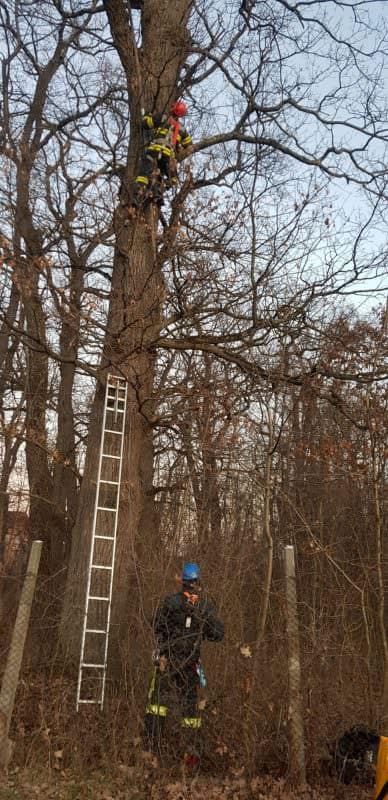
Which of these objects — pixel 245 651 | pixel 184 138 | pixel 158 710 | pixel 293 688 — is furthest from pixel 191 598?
pixel 184 138

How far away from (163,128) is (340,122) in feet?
11.0

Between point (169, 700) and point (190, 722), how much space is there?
0.24 metres

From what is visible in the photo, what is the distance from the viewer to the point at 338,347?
9422 mm

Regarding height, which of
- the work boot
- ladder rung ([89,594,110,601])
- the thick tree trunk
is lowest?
the work boot

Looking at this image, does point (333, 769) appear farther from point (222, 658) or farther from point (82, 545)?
point (82, 545)

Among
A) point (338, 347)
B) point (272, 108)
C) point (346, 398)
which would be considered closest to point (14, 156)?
point (272, 108)

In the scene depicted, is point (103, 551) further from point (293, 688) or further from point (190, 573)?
point (293, 688)

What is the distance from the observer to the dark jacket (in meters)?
6.32

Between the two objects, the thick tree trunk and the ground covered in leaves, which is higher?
the thick tree trunk

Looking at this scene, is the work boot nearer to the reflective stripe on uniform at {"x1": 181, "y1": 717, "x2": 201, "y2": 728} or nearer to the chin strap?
the reflective stripe on uniform at {"x1": 181, "y1": 717, "x2": 201, "y2": 728}

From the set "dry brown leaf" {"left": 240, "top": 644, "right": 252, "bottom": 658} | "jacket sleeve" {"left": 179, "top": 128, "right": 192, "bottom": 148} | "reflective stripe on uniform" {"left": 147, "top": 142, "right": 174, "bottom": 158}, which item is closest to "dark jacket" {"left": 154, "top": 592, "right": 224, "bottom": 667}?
"dry brown leaf" {"left": 240, "top": 644, "right": 252, "bottom": 658}

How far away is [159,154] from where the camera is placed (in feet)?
29.2

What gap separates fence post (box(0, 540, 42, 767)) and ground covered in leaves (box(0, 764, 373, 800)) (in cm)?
24

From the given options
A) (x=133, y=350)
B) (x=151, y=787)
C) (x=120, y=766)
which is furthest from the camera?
(x=133, y=350)
